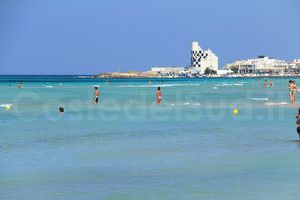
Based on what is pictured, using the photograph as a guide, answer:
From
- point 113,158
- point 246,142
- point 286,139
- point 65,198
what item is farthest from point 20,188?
point 286,139

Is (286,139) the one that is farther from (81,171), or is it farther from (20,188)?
(20,188)

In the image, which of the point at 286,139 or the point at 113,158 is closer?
the point at 113,158

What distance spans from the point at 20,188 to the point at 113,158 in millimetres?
3887

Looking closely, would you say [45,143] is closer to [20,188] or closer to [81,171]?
[81,171]

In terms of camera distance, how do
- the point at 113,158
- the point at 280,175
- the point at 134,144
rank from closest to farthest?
the point at 280,175, the point at 113,158, the point at 134,144

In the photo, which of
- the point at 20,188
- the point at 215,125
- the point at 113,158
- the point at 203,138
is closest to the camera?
the point at 20,188

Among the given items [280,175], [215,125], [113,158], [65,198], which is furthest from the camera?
[215,125]

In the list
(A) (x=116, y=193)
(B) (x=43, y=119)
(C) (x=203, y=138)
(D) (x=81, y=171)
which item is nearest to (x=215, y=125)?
(C) (x=203, y=138)

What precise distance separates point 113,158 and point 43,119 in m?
14.6

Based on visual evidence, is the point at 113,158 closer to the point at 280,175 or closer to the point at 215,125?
the point at 280,175

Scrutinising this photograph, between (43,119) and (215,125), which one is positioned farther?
(43,119)

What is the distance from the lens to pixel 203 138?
66.1 ft

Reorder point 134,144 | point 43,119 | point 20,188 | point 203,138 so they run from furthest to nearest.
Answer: point 43,119, point 203,138, point 134,144, point 20,188

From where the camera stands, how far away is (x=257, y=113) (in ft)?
102
